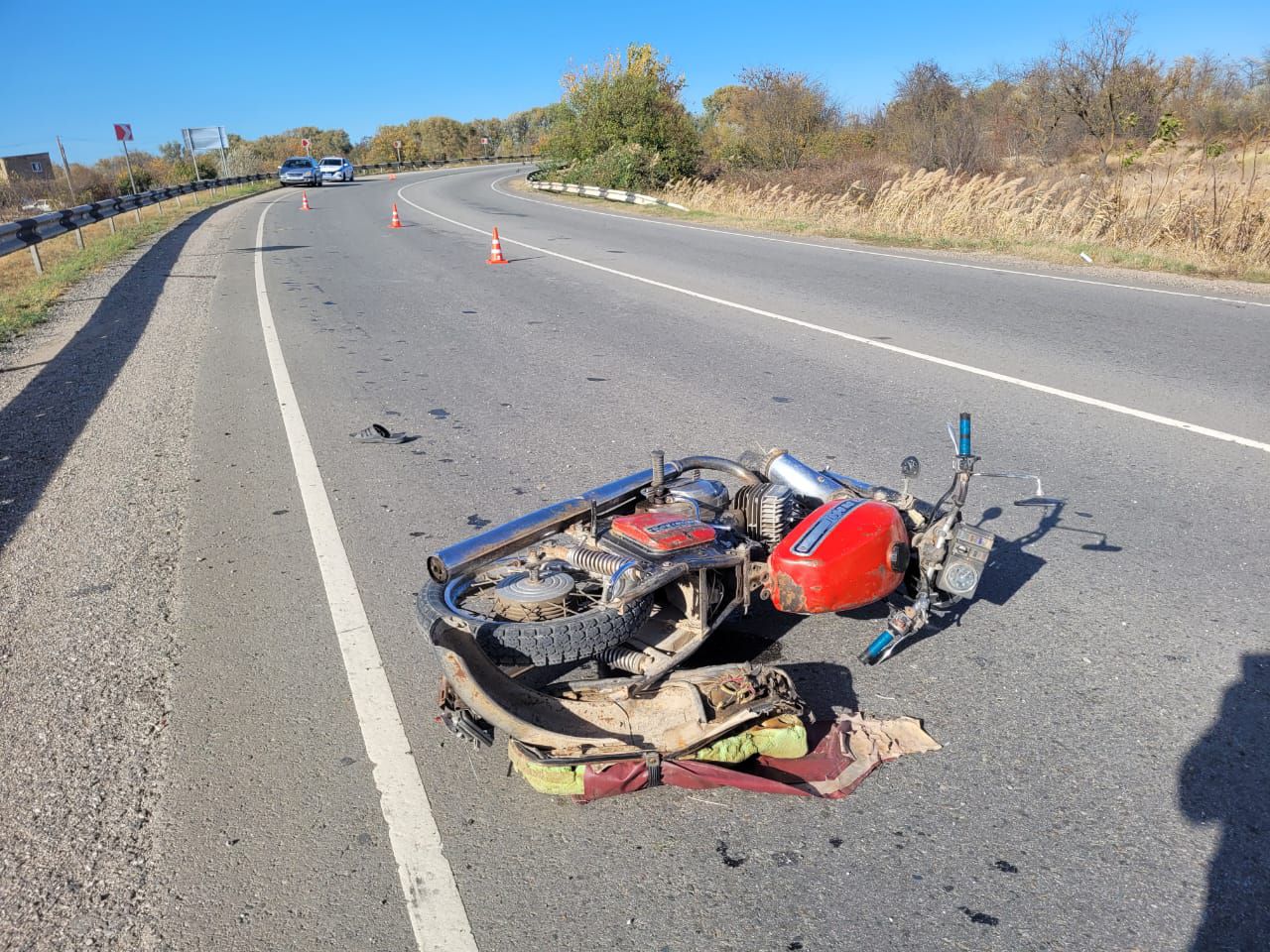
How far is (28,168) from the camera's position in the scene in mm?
46031

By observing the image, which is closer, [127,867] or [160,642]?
[127,867]

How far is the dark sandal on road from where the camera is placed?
255 inches

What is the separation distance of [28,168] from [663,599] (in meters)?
54.4

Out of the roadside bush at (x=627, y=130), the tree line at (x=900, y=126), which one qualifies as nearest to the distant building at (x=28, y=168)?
the tree line at (x=900, y=126)

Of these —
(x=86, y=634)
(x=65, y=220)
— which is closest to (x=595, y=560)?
(x=86, y=634)

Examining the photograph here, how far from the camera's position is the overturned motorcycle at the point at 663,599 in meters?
3.02

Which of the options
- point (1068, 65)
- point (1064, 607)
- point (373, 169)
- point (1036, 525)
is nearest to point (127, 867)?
point (1064, 607)

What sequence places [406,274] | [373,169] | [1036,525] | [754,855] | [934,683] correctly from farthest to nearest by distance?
[373,169] < [406,274] < [1036,525] < [934,683] < [754,855]

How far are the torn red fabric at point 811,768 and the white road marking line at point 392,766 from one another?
20.6 inches

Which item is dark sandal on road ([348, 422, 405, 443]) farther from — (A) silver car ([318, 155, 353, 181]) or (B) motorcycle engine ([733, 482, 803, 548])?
(A) silver car ([318, 155, 353, 181])

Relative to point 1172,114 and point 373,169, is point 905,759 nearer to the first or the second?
point 1172,114

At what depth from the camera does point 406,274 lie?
14859 millimetres

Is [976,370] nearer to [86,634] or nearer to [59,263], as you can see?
[86,634]

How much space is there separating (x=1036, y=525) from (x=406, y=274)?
12057mm
